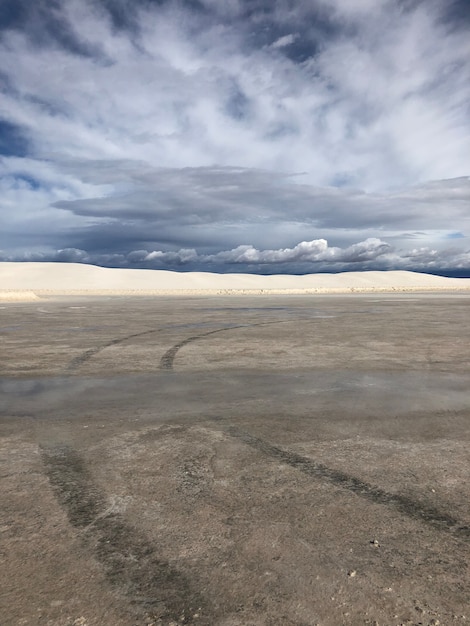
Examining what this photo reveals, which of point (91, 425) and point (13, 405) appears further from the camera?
point (13, 405)

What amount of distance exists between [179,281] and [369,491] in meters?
107

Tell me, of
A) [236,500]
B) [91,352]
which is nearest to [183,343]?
[91,352]

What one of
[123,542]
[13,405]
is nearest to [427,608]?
[123,542]

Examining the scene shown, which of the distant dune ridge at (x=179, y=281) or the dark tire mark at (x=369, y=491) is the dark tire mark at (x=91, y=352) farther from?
the distant dune ridge at (x=179, y=281)

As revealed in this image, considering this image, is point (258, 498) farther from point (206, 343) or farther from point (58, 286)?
point (58, 286)

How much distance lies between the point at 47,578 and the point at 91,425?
2.91m

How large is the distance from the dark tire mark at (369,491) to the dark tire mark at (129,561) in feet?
5.27

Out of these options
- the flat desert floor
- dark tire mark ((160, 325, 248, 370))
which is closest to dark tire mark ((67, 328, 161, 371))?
the flat desert floor

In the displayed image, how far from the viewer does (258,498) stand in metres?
3.67

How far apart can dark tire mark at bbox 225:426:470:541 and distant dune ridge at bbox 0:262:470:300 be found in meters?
73.2

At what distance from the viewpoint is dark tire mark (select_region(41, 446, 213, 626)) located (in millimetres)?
2469

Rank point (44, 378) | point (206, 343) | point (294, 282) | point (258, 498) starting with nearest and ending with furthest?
point (258, 498) < point (44, 378) < point (206, 343) < point (294, 282)

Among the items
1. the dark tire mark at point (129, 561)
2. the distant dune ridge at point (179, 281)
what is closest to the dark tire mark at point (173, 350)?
the dark tire mark at point (129, 561)

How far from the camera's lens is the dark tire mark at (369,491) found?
3260 mm
